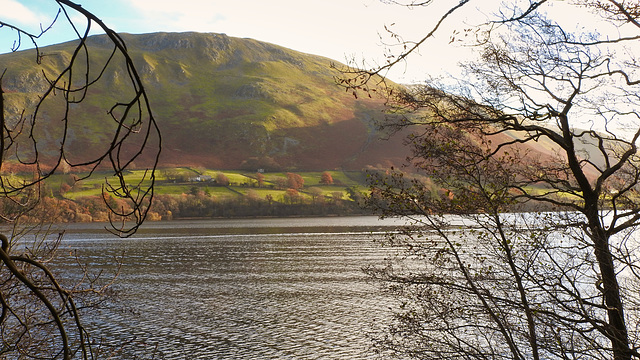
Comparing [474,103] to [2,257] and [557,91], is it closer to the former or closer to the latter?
[557,91]

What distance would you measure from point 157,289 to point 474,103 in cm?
3969

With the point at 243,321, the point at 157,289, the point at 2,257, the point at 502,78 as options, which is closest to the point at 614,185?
the point at 502,78

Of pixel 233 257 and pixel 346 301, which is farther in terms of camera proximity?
pixel 233 257

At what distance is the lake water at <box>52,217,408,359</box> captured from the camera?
28000 millimetres

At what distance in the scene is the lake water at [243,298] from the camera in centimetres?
2800

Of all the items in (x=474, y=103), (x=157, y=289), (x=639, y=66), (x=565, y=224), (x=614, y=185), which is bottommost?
(x=157, y=289)

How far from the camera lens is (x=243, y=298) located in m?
41.5

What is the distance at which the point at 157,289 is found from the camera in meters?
45.5

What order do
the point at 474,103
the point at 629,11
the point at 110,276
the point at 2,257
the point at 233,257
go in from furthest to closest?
the point at 233,257 → the point at 110,276 → the point at 474,103 → the point at 629,11 → the point at 2,257

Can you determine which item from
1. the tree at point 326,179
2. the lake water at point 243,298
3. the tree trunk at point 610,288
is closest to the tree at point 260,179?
the tree at point 326,179

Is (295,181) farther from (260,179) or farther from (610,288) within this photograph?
(610,288)

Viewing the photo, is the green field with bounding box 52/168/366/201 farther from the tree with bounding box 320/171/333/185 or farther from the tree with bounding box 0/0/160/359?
the tree with bounding box 0/0/160/359

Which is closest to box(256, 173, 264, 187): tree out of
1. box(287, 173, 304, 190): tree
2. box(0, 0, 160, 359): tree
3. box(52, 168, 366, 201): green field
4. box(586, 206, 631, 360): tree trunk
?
box(52, 168, 366, 201): green field

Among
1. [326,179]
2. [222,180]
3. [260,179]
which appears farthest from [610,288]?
[260,179]
